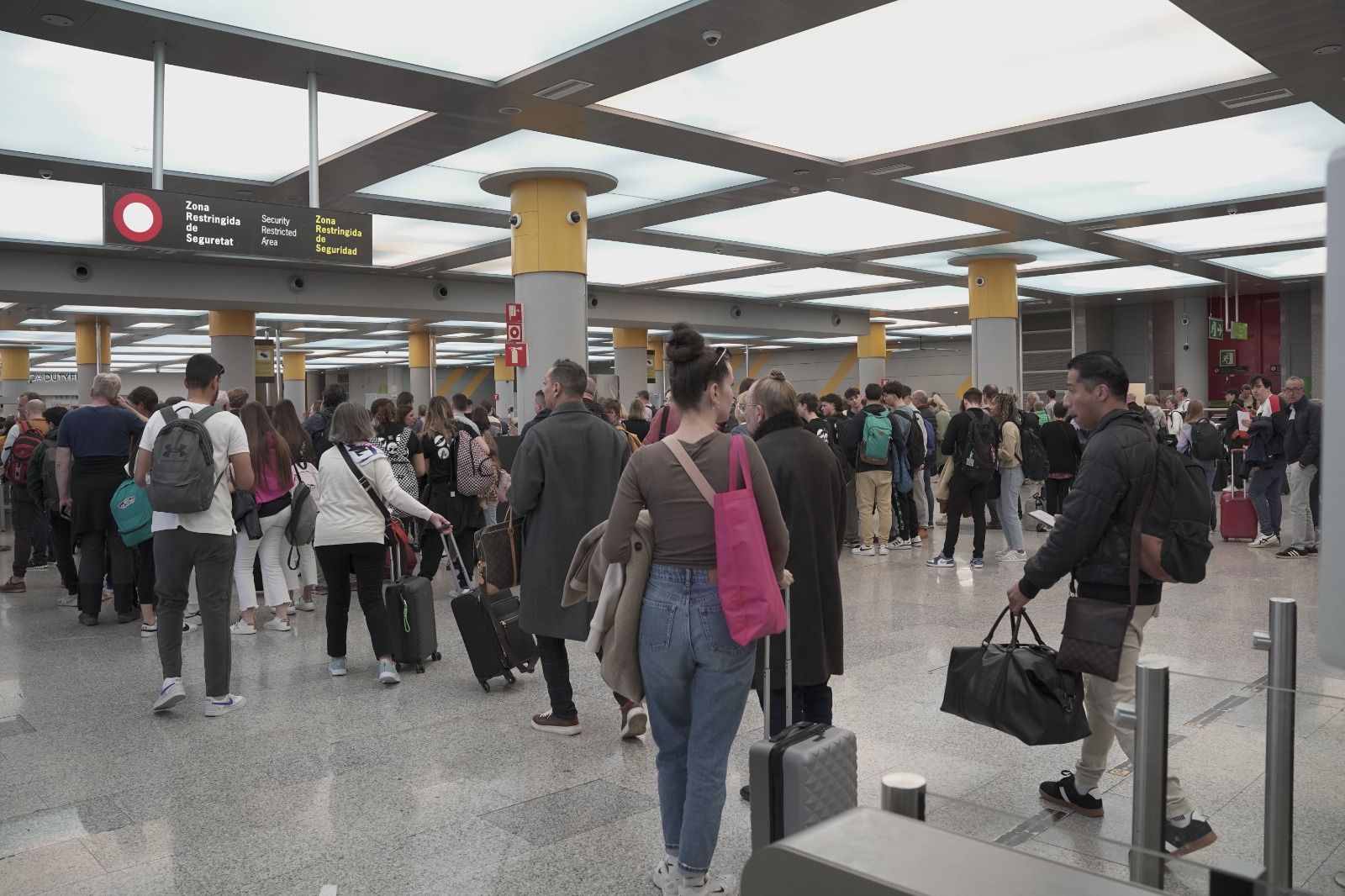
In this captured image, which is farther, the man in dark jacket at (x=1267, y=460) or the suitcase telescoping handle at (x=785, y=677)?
the man in dark jacket at (x=1267, y=460)

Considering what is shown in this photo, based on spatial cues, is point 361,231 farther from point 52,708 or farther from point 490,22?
point 52,708

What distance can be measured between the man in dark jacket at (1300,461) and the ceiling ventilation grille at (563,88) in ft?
23.5

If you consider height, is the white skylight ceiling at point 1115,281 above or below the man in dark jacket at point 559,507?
above

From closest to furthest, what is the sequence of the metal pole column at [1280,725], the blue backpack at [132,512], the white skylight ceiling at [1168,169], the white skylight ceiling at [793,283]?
the metal pole column at [1280,725] < the blue backpack at [132,512] < the white skylight ceiling at [1168,169] < the white skylight ceiling at [793,283]

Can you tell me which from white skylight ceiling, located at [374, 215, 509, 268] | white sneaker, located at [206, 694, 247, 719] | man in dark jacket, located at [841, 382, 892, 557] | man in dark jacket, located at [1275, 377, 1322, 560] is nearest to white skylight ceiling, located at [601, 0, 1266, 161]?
man in dark jacket, located at [841, 382, 892, 557]

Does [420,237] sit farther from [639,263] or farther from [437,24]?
[437,24]

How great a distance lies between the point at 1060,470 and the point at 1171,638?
469 centimetres

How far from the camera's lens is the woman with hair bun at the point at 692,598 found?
2965 mm

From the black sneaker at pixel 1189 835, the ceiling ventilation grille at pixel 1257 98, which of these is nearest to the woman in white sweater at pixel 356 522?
the black sneaker at pixel 1189 835

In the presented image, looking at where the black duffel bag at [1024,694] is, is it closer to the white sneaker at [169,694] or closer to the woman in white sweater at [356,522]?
the woman in white sweater at [356,522]

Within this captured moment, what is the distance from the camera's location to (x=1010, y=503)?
10.3 m

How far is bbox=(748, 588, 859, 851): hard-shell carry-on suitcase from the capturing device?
276 cm

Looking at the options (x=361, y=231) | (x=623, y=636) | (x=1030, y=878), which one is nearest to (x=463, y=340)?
(x=361, y=231)

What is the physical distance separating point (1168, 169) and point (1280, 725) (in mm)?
10125
